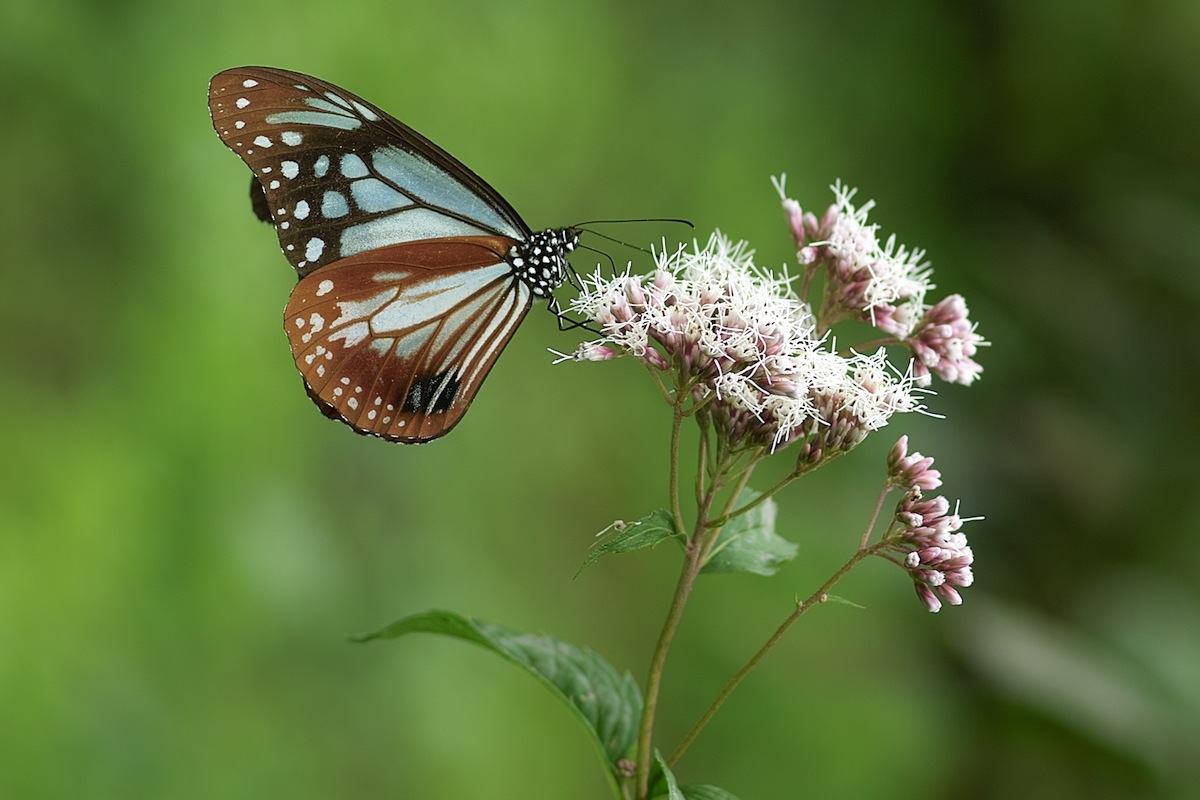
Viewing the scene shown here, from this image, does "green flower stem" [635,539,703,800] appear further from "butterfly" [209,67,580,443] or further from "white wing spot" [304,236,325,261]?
"white wing spot" [304,236,325,261]

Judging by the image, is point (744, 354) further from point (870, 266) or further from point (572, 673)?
point (572, 673)

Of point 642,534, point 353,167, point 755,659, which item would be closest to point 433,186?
point 353,167

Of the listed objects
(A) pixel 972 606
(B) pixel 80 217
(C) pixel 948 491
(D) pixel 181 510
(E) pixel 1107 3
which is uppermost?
(E) pixel 1107 3

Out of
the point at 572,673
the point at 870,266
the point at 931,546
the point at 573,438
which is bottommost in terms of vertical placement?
the point at 572,673

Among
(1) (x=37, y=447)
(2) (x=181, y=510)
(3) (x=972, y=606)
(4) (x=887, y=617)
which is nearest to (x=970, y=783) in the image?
(4) (x=887, y=617)

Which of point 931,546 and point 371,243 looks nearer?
point 931,546

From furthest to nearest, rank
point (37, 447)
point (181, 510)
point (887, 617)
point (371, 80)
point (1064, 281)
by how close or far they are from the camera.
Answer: point (1064, 281)
point (887, 617)
point (371, 80)
point (181, 510)
point (37, 447)

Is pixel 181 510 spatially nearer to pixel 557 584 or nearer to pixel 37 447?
pixel 37 447
